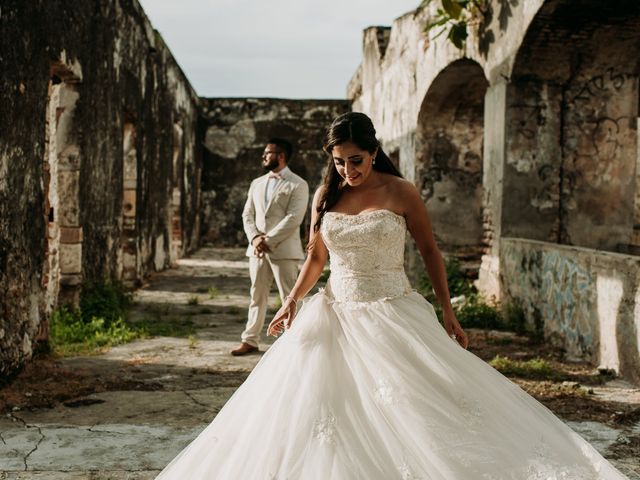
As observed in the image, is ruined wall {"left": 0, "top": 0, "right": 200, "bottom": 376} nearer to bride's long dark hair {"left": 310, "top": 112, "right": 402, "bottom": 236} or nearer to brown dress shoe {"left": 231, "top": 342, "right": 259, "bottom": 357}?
brown dress shoe {"left": 231, "top": 342, "right": 259, "bottom": 357}

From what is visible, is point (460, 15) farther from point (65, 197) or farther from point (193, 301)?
point (65, 197)

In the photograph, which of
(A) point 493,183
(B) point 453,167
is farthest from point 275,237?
(B) point 453,167

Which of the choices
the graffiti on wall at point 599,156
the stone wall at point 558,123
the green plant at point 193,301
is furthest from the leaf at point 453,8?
the green plant at point 193,301

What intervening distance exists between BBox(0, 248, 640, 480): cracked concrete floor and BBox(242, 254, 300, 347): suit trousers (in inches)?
9.0

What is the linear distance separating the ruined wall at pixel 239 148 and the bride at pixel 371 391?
1765 cm

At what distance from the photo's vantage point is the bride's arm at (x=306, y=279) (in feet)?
10.6

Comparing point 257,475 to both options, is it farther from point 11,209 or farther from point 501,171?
point 501,171

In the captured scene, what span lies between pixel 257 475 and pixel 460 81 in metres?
8.74

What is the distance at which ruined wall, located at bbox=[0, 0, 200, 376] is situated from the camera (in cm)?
504

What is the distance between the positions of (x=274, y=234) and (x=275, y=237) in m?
0.03

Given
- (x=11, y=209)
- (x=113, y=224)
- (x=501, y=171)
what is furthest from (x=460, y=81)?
(x=11, y=209)

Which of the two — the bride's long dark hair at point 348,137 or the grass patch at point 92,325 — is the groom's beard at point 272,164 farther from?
the bride's long dark hair at point 348,137

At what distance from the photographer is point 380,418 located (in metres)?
2.60

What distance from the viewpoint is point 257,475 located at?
2494 millimetres
